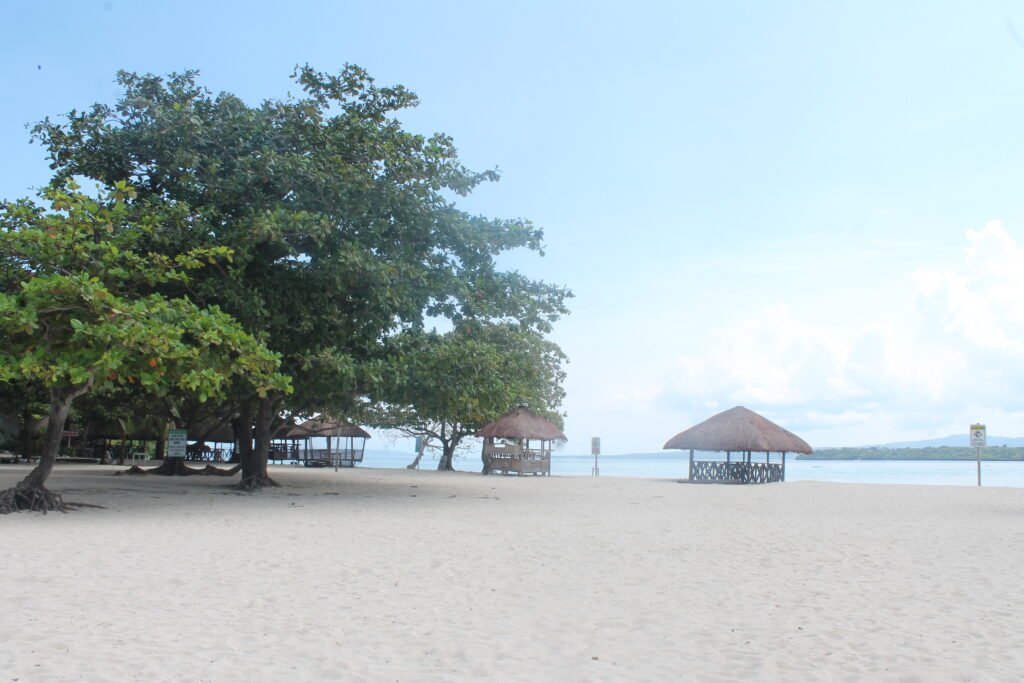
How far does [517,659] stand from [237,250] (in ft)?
34.2

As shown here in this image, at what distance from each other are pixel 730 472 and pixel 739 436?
116 cm

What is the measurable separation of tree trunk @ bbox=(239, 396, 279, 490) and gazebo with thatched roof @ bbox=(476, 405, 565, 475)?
12.5 m

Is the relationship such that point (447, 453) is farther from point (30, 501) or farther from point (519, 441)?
point (30, 501)

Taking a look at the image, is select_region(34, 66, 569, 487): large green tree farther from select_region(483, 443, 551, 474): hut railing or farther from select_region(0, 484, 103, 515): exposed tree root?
select_region(483, 443, 551, 474): hut railing

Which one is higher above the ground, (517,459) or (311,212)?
(311,212)

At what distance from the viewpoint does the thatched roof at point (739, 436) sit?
23.6 m

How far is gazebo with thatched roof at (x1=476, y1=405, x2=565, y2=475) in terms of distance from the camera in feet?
96.2

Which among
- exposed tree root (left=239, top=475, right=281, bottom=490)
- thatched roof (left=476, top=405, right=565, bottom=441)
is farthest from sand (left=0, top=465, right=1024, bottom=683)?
thatched roof (left=476, top=405, right=565, bottom=441)

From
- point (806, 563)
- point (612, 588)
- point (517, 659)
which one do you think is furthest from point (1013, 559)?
point (517, 659)

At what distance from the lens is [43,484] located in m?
11.8

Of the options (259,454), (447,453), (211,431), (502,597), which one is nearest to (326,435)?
(447,453)

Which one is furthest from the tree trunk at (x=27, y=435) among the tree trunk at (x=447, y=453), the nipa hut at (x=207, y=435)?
the tree trunk at (x=447, y=453)

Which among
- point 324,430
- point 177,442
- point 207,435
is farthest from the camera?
point 324,430

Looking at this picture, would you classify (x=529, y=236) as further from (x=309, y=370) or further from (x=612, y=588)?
(x=612, y=588)
